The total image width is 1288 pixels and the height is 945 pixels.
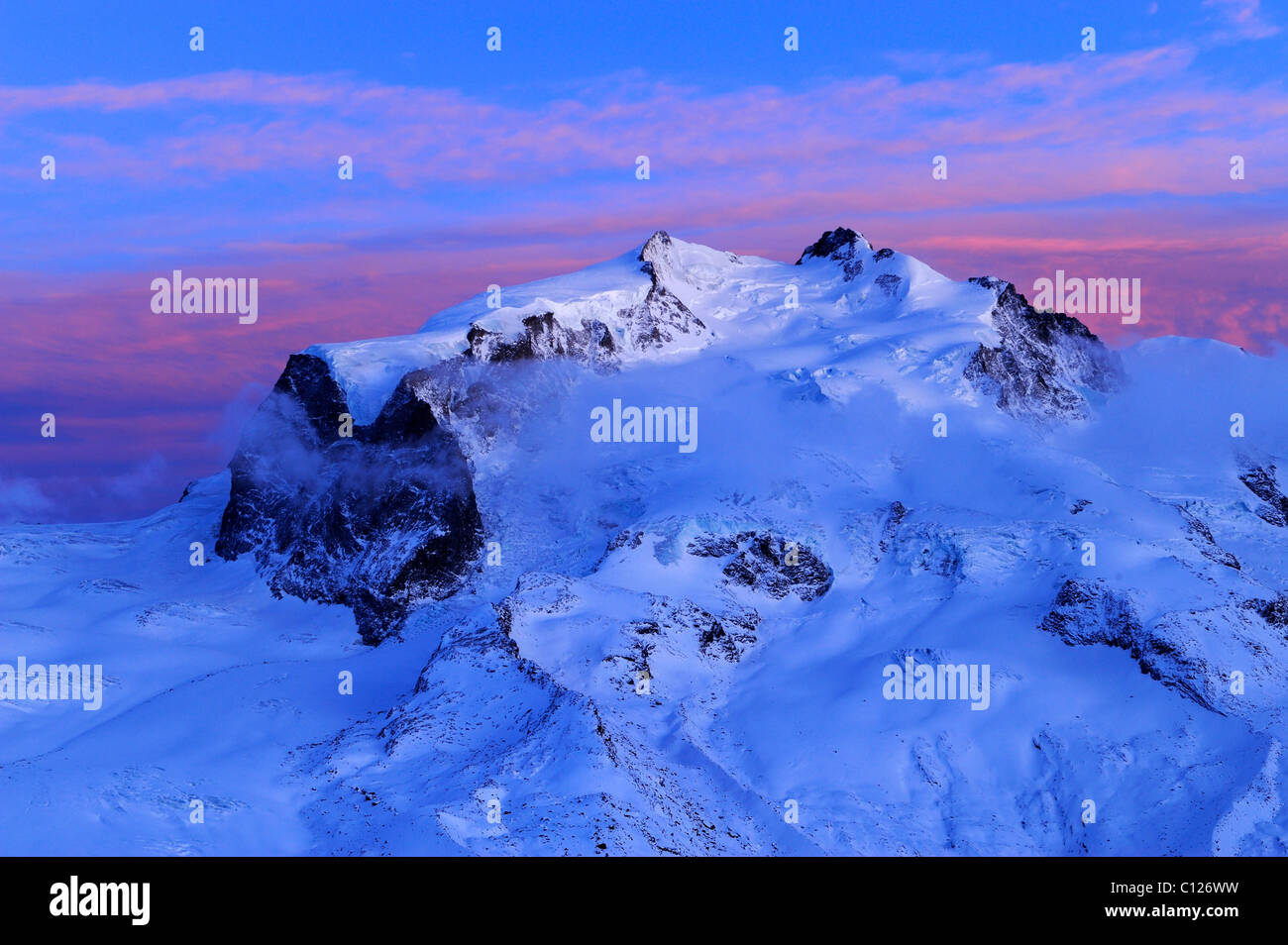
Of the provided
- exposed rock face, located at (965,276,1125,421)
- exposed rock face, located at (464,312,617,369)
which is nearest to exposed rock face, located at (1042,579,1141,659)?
exposed rock face, located at (965,276,1125,421)

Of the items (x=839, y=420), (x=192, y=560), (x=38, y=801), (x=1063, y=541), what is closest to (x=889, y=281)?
(x=839, y=420)

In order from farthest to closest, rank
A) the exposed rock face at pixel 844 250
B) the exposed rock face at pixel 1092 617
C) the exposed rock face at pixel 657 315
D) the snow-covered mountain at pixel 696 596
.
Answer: the exposed rock face at pixel 844 250, the exposed rock face at pixel 657 315, the exposed rock face at pixel 1092 617, the snow-covered mountain at pixel 696 596

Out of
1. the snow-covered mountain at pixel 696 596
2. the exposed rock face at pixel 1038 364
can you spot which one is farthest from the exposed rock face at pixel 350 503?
the exposed rock face at pixel 1038 364

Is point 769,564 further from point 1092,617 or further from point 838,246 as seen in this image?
point 838,246

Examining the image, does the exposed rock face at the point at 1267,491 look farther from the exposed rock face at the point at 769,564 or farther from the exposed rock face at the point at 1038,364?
the exposed rock face at the point at 769,564

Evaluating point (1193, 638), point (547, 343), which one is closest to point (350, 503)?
point (547, 343)

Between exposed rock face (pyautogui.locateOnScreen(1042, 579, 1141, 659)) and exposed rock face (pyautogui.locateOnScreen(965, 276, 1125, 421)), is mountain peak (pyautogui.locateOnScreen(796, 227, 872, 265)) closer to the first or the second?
exposed rock face (pyautogui.locateOnScreen(965, 276, 1125, 421))

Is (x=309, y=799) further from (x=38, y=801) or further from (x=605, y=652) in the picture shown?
(x=605, y=652)
